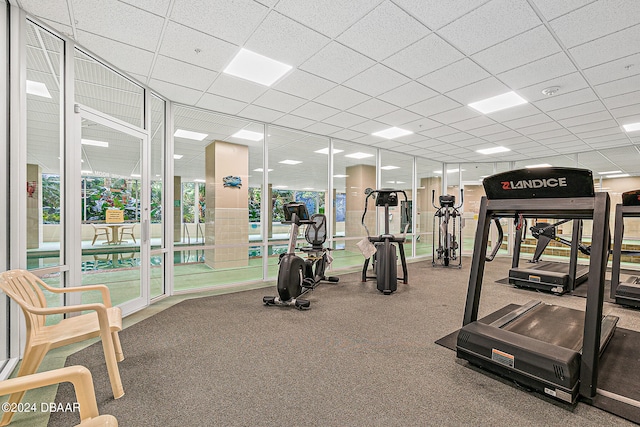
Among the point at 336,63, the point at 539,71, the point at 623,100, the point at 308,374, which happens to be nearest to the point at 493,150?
the point at 623,100

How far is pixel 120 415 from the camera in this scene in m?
1.88

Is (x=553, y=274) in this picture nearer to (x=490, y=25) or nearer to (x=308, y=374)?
(x=490, y=25)

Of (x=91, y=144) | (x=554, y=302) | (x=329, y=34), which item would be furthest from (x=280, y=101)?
(x=554, y=302)

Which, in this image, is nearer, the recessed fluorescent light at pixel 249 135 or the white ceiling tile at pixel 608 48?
the white ceiling tile at pixel 608 48

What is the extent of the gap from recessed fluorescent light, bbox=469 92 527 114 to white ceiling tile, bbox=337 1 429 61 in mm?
2143

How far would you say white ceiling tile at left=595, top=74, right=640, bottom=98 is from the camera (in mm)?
3633

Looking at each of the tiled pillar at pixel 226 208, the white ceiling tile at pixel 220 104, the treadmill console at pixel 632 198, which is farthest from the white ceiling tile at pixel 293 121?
the treadmill console at pixel 632 198

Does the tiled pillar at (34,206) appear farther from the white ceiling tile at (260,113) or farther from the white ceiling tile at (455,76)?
the white ceiling tile at (455,76)

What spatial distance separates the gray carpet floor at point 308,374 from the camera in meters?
1.89

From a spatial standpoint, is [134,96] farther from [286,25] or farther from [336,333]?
[336,333]

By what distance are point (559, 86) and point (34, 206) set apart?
5.99 m

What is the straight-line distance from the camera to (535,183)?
7.80ft

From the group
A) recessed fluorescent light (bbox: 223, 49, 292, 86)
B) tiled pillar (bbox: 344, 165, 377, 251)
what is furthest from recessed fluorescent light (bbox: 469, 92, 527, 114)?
tiled pillar (bbox: 344, 165, 377, 251)

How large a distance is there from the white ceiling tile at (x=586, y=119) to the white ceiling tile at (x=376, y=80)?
3446mm
